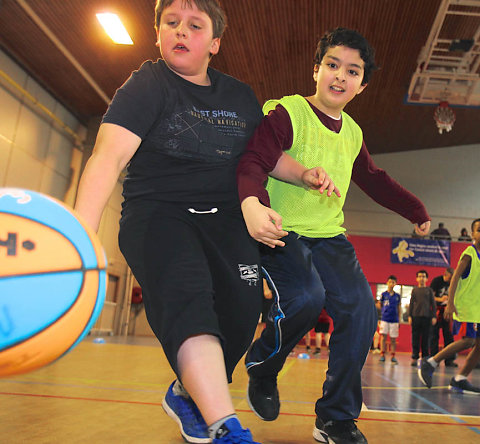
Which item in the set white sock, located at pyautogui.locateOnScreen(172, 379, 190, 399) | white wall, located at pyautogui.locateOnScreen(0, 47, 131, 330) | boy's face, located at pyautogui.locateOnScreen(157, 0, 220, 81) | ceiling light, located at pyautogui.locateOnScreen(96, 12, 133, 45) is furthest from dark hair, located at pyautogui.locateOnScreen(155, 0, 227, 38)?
white wall, located at pyautogui.locateOnScreen(0, 47, 131, 330)

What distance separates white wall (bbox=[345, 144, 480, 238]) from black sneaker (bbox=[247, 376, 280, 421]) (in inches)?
658

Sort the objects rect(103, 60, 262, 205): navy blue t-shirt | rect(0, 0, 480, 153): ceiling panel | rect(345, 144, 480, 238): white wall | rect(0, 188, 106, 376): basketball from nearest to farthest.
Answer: rect(0, 188, 106, 376): basketball
rect(103, 60, 262, 205): navy blue t-shirt
rect(0, 0, 480, 153): ceiling panel
rect(345, 144, 480, 238): white wall

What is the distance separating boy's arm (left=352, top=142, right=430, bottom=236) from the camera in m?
2.43

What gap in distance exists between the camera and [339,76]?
87.3 inches

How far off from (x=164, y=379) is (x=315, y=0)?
6.93 meters

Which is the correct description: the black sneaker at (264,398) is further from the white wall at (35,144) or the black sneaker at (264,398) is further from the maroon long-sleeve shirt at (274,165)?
the white wall at (35,144)

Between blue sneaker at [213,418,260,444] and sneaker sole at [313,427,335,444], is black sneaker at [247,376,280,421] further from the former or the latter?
blue sneaker at [213,418,260,444]

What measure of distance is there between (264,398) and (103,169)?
122cm

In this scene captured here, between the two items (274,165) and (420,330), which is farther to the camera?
(420,330)

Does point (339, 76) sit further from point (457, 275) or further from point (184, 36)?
point (457, 275)

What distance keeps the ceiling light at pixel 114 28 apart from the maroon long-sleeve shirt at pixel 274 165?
7.69m

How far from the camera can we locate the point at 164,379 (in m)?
3.97

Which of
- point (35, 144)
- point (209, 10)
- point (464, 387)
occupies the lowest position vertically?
point (464, 387)

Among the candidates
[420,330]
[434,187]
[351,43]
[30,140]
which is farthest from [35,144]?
[434,187]
